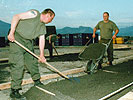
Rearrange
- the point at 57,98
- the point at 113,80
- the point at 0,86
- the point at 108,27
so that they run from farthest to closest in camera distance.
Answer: the point at 108,27 < the point at 113,80 < the point at 0,86 < the point at 57,98

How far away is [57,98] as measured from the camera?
3.14 m

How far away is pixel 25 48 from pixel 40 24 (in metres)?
0.58

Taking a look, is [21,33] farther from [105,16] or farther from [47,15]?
[105,16]

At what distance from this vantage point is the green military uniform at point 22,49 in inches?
134

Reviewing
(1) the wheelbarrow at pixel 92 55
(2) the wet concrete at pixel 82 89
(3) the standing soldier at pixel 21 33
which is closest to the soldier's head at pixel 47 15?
(3) the standing soldier at pixel 21 33

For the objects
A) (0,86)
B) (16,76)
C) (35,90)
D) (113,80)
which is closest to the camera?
(16,76)

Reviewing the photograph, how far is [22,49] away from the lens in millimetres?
3553

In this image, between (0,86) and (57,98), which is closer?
(57,98)

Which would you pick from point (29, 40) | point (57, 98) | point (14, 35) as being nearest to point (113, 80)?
point (57, 98)

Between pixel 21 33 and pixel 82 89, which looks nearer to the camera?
pixel 21 33

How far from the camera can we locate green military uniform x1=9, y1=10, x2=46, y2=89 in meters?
3.39

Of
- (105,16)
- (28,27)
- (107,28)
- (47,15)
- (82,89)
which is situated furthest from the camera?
(107,28)

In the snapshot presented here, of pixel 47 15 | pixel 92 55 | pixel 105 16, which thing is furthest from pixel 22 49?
pixel 105 16

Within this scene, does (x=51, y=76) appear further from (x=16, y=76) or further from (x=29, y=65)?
(x=16, y=76)
